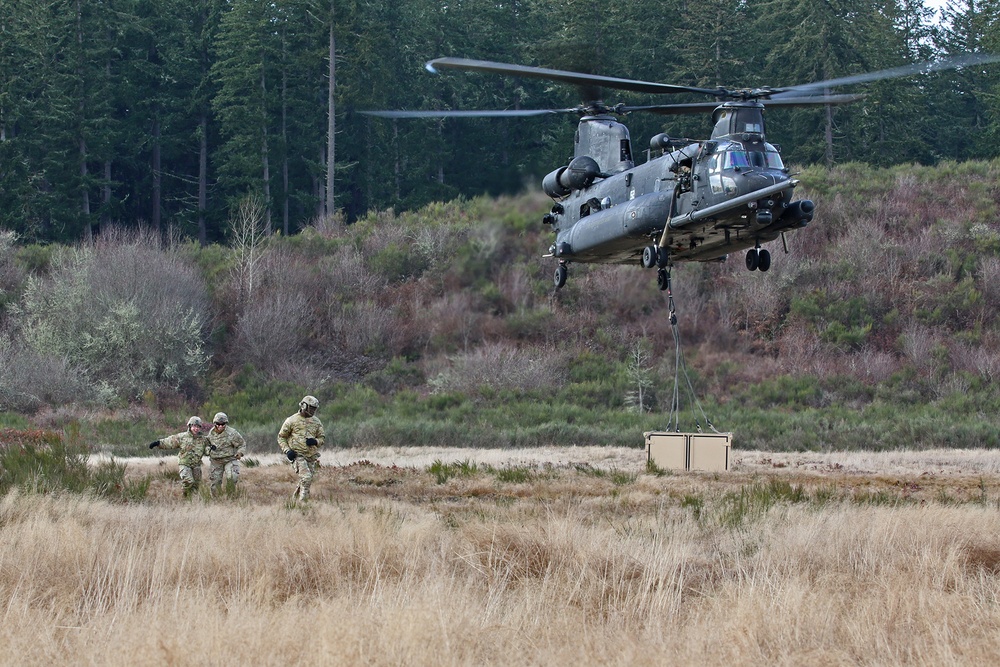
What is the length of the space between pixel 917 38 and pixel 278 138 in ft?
106

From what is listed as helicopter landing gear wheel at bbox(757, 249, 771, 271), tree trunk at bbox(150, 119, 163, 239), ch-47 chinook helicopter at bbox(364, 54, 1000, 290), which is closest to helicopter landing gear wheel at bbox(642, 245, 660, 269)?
ch-47 chinook helicopter at bbox(364, 54, 1000, 290)

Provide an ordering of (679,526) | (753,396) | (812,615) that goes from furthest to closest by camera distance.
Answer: (753,396), (679,526), (812,615)

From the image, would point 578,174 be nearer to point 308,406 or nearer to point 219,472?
point 308,406

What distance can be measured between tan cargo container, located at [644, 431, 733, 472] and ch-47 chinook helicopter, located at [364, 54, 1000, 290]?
12.9 feet

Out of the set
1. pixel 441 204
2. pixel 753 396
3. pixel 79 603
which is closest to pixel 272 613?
pixel 79 603

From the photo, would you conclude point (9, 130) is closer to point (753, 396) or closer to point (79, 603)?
point (753, 396)

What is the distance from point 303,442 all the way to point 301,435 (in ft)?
0.39

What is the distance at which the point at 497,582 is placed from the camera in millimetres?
10016

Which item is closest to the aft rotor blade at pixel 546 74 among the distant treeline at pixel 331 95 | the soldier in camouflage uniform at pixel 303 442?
the soldier in camouflage uniform at pixel 303 442

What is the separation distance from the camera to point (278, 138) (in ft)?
170

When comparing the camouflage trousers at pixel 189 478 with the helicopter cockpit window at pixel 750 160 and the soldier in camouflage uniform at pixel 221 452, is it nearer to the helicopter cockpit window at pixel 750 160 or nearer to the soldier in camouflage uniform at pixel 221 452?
the soldier in camouflage uniform at pixel 221 452

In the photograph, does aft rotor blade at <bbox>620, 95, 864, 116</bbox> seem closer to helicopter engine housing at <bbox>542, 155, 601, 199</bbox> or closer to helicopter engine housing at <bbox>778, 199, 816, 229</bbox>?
helicopter engine housing at <bbox>778, 199, 816, 229</bbox>

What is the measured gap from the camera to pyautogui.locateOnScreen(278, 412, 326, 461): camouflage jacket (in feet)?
53.7

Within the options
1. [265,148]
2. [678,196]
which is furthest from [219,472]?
[265,148]
